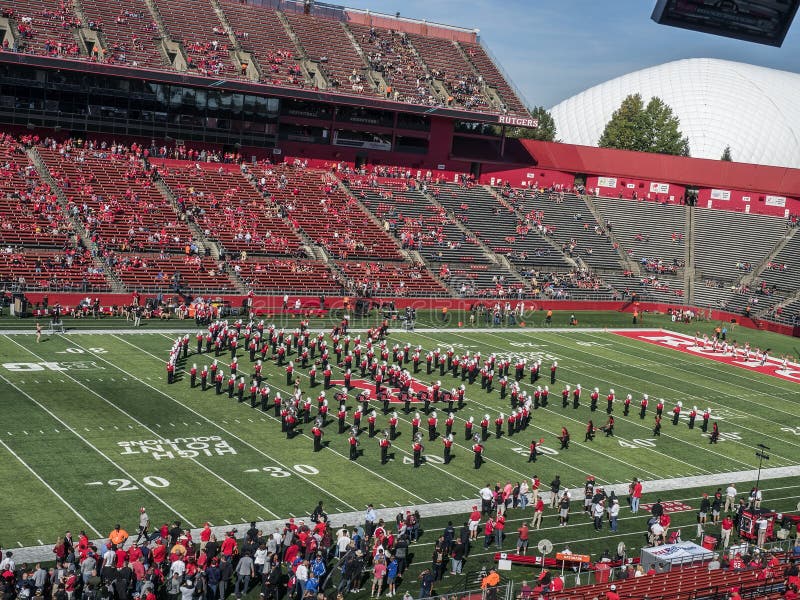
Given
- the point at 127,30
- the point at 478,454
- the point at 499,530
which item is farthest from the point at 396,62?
the point at 499,530

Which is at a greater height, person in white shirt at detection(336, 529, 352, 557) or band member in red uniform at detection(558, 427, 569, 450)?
band member in red uniform at detection(558, 427, 569, 450)

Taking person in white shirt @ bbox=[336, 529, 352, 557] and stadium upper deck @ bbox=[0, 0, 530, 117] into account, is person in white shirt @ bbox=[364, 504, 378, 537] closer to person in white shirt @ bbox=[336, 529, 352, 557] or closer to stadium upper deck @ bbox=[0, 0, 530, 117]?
person in white shirt @ bbox=[336, 529, 352, 557]

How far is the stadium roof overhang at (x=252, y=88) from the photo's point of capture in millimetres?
53000

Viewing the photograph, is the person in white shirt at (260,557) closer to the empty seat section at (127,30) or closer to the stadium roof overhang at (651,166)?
the empty seat section at (127,30)

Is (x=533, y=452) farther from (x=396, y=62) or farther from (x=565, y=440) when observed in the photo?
(x=396, y=62)

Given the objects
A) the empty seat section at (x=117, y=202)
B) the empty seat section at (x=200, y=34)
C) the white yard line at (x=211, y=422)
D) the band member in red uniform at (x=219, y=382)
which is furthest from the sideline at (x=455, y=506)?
the empty seat section at (x=200, y=34)

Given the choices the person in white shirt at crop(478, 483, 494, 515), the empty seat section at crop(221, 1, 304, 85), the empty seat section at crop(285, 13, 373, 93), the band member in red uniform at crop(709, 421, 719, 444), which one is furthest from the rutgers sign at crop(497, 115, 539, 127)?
the person in white shirt at crop(478, 483, 494, 515)

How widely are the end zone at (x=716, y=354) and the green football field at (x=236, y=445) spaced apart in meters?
3.62

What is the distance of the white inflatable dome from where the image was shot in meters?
107

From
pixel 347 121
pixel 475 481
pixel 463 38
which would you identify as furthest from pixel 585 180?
pixel 475 481

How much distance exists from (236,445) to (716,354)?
27124mm

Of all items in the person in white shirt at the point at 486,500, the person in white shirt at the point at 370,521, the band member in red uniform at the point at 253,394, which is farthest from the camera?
the band member in red uniform at the point at 253,394

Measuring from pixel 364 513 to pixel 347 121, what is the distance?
4437 cm

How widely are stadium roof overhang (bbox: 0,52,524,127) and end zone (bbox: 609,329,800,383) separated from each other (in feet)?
66.3
